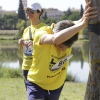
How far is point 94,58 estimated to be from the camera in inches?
132

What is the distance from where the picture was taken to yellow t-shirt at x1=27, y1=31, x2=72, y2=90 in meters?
3.32

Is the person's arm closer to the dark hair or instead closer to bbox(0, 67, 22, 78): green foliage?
the dark hair

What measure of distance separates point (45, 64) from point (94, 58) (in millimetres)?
519

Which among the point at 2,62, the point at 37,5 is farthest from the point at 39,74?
the point at 2,62

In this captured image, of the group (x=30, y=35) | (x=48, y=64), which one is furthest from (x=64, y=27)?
(x=30, y=35)

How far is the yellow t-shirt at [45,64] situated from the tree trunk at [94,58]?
1.03ft

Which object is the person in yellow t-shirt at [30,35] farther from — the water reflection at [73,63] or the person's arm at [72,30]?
the water reflection at [73,63]

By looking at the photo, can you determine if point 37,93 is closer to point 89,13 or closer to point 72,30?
point 72,30

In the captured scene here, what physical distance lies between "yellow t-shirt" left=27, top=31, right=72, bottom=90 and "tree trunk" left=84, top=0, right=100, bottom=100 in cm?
31

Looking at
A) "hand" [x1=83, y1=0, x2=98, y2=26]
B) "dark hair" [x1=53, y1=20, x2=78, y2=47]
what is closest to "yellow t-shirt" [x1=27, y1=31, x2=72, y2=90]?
"dark hair" [x1=53, y1=20, x2=78, y2=47]

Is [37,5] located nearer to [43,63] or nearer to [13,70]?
[43,63]

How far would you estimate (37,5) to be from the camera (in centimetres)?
473

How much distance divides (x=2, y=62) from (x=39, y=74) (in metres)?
13.1

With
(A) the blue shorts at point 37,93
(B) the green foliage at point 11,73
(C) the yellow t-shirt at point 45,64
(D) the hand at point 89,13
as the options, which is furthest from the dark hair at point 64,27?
(B) the green foliage at point 11,73
